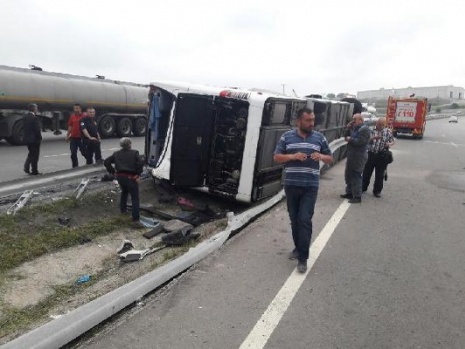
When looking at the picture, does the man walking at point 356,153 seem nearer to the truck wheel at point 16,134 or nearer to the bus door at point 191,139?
the bus door at point 191,139

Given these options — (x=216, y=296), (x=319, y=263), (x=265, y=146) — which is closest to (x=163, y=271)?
(x=216, y=296)

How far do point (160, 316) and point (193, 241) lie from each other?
2155 mm

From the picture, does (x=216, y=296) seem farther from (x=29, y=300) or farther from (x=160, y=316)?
(x=29, y=300)

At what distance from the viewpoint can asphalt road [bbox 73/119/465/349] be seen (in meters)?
3.38

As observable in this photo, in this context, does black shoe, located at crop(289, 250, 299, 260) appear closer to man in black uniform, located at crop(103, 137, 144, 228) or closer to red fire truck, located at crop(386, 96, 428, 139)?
man in black uniform, located at crop(103, 137, 144, 228)

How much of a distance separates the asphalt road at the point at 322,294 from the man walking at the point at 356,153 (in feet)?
3.51

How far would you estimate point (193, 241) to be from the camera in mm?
5770

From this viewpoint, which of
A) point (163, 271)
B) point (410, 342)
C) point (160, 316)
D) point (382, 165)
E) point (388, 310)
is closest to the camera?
point (410, 342)

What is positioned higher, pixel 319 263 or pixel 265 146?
pixel 265 146

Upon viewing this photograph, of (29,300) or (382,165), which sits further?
(382,165)

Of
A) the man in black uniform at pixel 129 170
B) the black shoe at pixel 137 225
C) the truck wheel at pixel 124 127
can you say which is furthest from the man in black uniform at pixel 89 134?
the truck wheel at pixel 124 127

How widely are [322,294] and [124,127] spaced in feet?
59.7

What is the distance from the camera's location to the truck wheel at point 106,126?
19.8 m

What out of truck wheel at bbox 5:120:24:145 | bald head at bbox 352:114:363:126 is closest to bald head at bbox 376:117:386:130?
bald head at bbox 352:114:363:126
